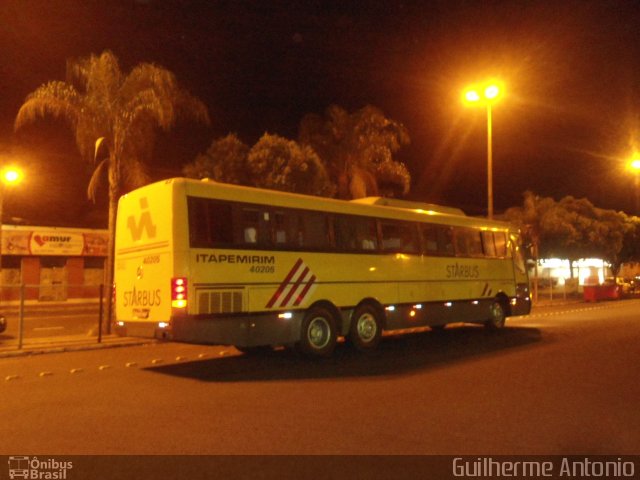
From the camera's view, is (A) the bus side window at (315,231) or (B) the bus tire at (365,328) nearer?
(A) the bus side window at (315,231)

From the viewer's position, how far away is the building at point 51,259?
34.8 m

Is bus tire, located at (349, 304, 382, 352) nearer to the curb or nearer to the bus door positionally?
the curb

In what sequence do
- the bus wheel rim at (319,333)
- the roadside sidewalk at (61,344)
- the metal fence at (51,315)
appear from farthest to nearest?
the metal fence at (51,315), the roadside sidewalk at (61,344), the bus wheel rim at (319,333)

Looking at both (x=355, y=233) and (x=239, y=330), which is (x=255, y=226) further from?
(x=355, y=233)

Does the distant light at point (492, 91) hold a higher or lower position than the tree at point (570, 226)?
higher

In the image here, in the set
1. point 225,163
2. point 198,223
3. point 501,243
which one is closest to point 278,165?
point 225,163

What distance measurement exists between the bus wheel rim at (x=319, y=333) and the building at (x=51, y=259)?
24.5 meters

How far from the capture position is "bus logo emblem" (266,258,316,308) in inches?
496

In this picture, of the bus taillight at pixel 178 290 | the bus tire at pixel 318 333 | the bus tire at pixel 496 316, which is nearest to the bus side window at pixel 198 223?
the bus taillight at pixel 178 290

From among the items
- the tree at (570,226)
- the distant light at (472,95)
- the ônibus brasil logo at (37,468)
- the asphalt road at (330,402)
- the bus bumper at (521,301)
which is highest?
the distant light at (472,95)

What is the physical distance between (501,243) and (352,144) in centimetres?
836

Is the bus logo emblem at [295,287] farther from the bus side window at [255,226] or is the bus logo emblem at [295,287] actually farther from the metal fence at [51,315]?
the metal fence at [51,315]

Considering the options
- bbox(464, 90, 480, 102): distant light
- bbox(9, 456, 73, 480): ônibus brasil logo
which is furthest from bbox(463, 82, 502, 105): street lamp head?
bbox(9, 456, 73, 480): ônibus brasil logo

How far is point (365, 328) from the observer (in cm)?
1468
